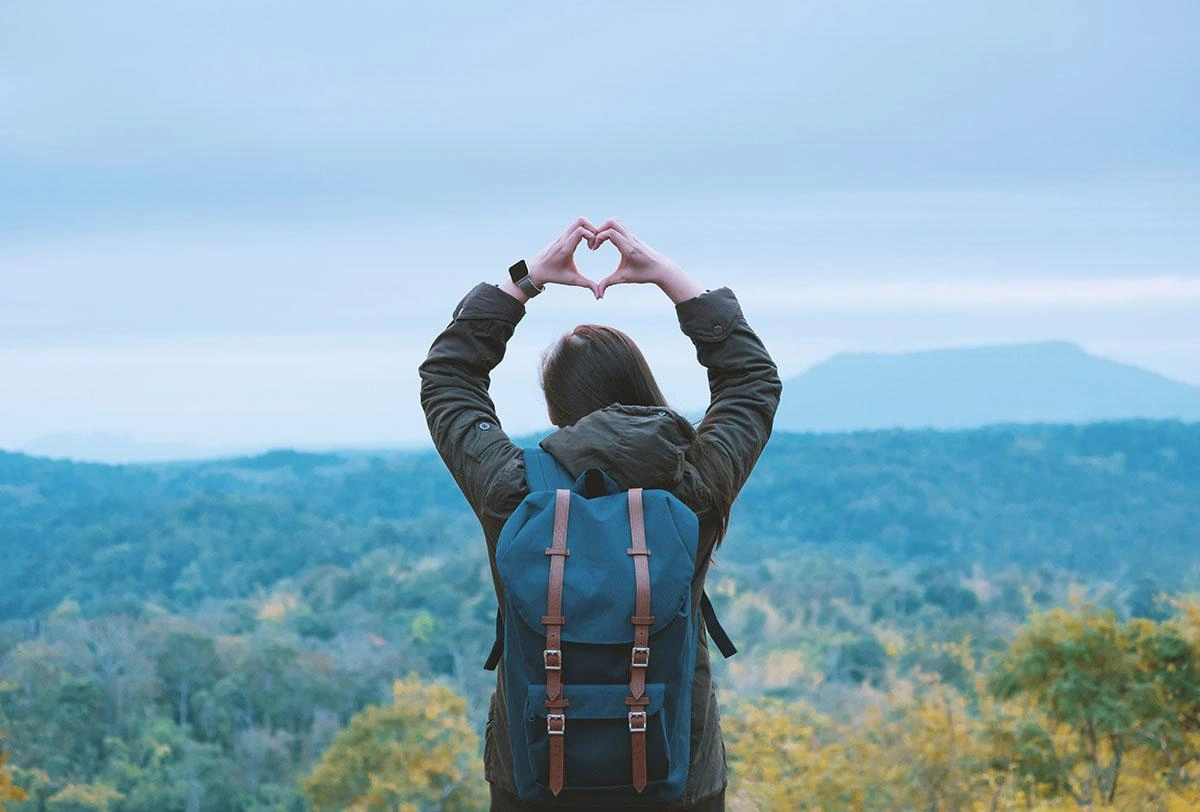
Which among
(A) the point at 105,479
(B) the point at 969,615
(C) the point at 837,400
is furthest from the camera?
(C) the point at 837,400

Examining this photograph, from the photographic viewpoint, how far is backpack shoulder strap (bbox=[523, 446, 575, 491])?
1.56 m

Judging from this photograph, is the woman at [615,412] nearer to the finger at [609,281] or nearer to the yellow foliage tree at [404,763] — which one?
the finger at [609,281]

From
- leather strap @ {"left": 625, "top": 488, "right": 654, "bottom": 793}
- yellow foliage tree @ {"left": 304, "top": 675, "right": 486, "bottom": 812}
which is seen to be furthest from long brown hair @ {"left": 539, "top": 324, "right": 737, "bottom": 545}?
yellow foliage tree @ {"left": 304, "top": 675, "right": 486, "bottom": 812}

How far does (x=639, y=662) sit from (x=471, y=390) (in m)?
0.50

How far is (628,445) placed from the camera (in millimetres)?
1524

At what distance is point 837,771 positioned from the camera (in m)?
11.3

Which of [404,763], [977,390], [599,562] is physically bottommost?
[404,763]

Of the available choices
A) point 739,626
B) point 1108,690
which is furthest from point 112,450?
point 1108,690

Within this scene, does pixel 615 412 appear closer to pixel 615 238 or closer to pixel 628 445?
pixel 628 445

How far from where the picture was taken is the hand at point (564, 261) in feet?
5.97

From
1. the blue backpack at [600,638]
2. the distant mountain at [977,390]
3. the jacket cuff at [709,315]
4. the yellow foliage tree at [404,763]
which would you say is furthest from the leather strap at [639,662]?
the distant mountain at [977,390]

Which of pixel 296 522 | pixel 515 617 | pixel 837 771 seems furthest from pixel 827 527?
pixel 515 617

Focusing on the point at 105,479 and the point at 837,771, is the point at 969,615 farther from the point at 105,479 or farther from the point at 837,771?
the point at 105,479

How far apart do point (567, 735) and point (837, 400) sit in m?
109
